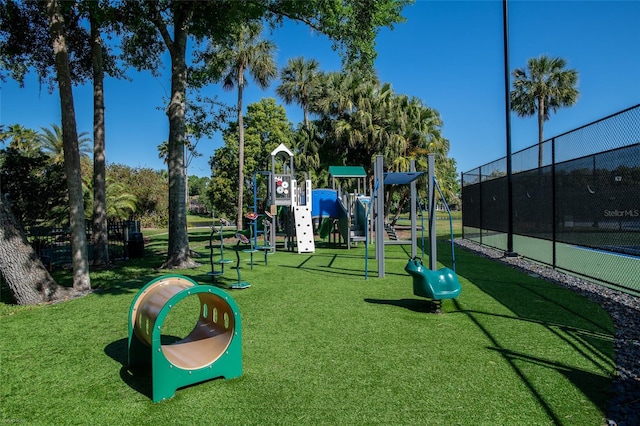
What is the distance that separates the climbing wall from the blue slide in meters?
8.97

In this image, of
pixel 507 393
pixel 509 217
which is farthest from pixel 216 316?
pixel 509 217

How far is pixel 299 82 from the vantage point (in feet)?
100

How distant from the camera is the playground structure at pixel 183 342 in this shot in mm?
3502

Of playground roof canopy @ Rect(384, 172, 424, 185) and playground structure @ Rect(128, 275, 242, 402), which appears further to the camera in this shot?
playground roof canopy @ Rect(384, 172, 424, 185)

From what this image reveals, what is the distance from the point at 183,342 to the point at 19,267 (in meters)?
4.46

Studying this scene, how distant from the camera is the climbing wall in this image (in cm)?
1480

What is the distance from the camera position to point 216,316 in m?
4.51

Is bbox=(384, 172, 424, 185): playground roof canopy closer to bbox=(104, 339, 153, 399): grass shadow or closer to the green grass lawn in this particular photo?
the green grass lawn

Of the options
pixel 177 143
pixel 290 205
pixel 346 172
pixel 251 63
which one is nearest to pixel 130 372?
pixel 177 143

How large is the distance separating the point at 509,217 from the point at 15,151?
1621cm

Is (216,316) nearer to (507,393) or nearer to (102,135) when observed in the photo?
(507,393)

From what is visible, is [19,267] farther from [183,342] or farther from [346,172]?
[346,172]

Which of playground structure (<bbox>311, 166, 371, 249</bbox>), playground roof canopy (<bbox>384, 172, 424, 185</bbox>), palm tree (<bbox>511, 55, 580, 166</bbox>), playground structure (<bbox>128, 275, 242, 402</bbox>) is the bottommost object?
playground structure (<bbox>128, 275, 242, 402</bbox>)

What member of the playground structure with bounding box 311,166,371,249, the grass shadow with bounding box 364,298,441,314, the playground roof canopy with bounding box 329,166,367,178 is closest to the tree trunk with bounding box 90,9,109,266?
the playground structure with bounding box 311,166,371,249
